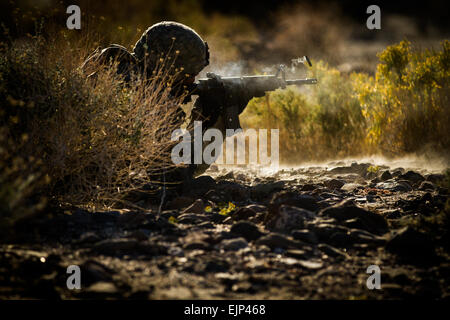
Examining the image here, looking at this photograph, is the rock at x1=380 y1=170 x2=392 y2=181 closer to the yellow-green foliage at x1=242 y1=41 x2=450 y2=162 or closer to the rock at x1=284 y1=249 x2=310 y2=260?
the yellow-green foliage at x1=242 y1=41 x2=450 y2=162

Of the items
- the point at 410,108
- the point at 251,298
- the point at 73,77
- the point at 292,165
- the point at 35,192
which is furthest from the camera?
the point at 292,165

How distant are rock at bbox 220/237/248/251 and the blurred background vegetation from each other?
1.37 metres

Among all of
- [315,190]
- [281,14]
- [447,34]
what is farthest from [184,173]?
[281,14]

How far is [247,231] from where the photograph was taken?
364cm

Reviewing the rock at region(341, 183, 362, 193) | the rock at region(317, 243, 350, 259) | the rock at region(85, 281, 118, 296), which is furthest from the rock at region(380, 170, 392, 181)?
the rock at region(85, 281, 118, 296)

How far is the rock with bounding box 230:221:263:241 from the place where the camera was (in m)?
3.60

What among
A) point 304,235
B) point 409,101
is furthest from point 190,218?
point 409,101

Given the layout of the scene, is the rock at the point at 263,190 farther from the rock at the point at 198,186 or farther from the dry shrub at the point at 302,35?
the dry shrub at the point at 302,35

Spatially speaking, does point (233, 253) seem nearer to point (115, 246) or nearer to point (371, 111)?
point (115, 246)

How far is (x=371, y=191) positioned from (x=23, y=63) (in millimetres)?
4146

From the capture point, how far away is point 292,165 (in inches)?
402

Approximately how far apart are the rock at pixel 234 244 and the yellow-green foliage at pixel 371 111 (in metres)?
5.36

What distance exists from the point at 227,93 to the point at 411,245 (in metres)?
3.62

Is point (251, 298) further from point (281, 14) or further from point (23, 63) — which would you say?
point (281, 14)
